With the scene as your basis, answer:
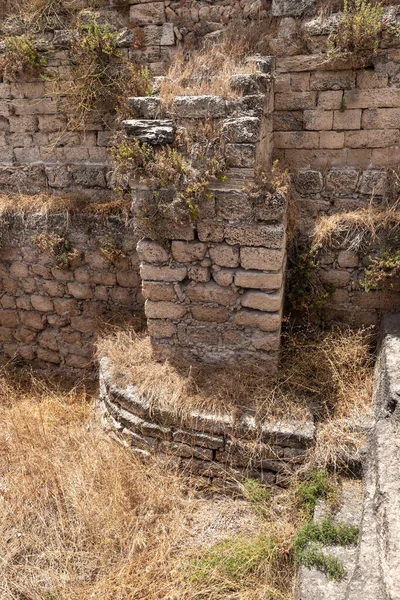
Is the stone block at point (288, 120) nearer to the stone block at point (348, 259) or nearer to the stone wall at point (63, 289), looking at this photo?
the stone block at point (348, 259)

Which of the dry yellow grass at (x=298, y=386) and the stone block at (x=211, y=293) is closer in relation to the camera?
the dry yellow grass at (x=298, y=386)

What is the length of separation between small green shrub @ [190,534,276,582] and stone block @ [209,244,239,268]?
6.64ft

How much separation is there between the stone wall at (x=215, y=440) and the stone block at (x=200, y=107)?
89.6 inches

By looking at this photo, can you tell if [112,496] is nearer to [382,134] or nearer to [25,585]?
[25,585]

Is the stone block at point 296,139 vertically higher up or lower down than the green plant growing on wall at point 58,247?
higher up

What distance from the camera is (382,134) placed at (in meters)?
4.09

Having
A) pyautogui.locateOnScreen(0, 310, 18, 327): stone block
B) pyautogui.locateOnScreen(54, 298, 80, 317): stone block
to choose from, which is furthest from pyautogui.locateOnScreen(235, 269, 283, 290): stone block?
pyautogui.locateOnScreen(0, 310, 18, 327): stone block

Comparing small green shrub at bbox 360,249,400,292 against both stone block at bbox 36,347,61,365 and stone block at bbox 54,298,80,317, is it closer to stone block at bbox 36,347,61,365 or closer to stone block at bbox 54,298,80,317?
stone block at bbox 54,298,80,317

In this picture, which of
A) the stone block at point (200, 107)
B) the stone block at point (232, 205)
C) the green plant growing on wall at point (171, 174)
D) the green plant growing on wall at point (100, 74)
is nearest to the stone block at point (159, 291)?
the green plant growing on wall at point (171, 174)

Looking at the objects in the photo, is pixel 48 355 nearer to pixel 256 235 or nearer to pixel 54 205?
pixel 54 205

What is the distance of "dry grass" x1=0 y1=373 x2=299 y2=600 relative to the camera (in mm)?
3084

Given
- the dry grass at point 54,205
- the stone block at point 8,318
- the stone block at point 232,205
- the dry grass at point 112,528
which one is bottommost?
the dry grass at point 112,528

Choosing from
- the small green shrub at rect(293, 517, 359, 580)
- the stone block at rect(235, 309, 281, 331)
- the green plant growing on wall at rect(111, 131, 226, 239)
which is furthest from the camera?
the stone block at rect(235, 309, 281, 331)

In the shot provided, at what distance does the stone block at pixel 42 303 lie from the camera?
552 cm
